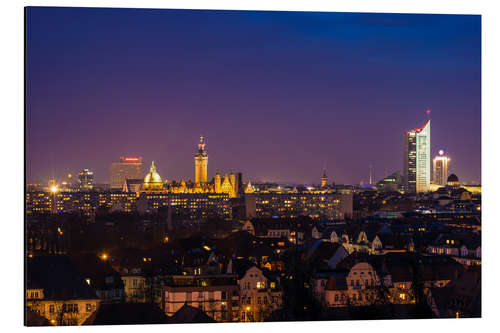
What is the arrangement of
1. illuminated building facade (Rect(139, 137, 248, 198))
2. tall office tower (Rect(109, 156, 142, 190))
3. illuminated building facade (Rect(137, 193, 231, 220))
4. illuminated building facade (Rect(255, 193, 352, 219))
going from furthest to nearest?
illuminated building facade (Rect(139, 137, 248, 198)) < illuminated building facade (Rect(137, 193, 231, 220)) < illuminated building facade (Rect(255, 193, 352, 219)) < tall office tower (Rect(109, 156, 142, 190))

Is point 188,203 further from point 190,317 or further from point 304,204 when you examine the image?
point 190,317

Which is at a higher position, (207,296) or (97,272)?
(97,272)

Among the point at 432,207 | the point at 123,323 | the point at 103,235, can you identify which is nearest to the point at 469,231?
the point at 103,235

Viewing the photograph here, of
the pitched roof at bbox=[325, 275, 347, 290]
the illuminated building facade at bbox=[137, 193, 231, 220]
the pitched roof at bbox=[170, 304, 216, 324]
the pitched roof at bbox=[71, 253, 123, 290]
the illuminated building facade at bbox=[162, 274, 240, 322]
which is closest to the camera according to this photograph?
the pitched roof at bbox=[170, 304, 216, 324]

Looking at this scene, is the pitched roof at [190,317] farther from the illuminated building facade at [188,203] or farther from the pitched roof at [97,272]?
the illuminated building facade at [188,203]

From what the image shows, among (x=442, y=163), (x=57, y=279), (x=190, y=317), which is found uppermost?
(x=442, y=163)

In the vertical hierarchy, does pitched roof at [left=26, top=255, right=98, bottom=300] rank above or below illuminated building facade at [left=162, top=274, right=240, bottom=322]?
above

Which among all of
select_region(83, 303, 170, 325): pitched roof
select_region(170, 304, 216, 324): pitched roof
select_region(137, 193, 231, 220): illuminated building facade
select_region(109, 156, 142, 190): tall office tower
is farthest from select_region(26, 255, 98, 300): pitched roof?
select_region(137, 193, 231, 220): illuminated building facade

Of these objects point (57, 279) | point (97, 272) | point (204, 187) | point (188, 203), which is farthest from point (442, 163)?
point (204, 187)

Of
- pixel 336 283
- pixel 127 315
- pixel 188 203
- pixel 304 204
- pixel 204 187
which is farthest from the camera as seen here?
pixel 204 187

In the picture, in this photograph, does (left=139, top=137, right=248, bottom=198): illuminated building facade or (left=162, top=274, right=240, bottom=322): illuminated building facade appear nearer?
(left=162, top=274, right=240, bottom=322): illuminated building facade

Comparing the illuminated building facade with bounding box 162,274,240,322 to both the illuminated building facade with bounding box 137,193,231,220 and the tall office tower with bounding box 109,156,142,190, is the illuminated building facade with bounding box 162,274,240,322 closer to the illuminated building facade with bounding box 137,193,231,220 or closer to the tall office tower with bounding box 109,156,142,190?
the tall office tower with bounding box 109,156,142,190
